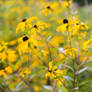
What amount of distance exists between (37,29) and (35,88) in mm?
839

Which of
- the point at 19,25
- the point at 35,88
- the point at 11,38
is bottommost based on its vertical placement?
the point at 35,88

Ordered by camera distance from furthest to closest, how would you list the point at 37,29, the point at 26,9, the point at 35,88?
the point at 26,9 < the point at 35,88 < the point at 37,29

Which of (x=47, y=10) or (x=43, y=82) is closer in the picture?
(x=47, y=10)

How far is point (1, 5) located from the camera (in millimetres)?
4250

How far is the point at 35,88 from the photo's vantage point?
156 cm

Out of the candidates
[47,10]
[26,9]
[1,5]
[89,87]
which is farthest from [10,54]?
[1,5]

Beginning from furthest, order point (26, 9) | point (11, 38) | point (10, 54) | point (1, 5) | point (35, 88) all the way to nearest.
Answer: point (1, 5)
point (26, 9)
point (11, 38)
point (35, 88)
point (10, 54)

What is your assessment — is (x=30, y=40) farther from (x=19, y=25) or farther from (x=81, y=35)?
(x=81, y=35)

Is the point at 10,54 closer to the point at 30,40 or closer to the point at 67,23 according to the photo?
the point at 30,40

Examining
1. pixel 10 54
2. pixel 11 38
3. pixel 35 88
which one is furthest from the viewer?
A: pixel 11 38

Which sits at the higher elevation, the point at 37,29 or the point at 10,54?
the point at 37,29

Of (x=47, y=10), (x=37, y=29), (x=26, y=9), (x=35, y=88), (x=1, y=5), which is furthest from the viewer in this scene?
(x=1, y=5)

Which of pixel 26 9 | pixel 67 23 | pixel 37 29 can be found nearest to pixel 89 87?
pixel 67 23

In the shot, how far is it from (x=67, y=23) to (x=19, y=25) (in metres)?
0.36
